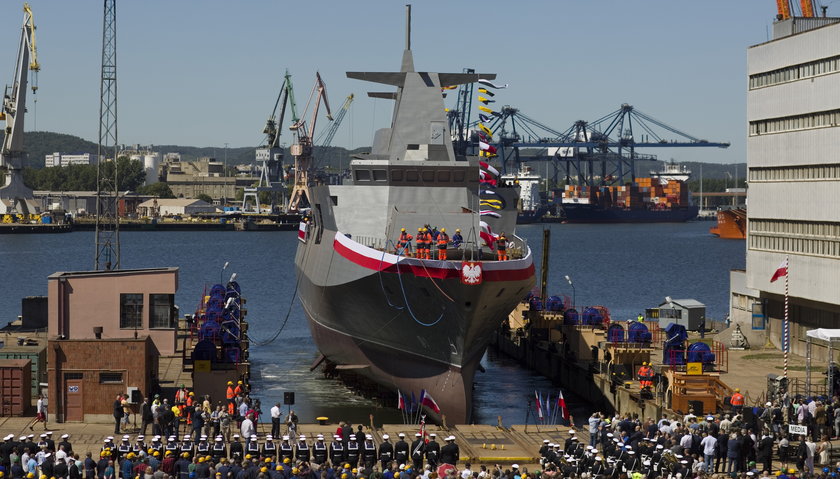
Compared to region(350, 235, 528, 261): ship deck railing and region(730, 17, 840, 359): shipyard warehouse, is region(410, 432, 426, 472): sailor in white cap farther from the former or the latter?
region(730, 17, 840, 359): shipyard warehouse

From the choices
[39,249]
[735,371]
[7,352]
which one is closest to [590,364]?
[735,371]

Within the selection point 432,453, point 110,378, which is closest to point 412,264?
point 110,378

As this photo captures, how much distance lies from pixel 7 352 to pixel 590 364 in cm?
2541

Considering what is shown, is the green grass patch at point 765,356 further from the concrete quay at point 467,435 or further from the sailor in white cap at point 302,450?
the sailor in white cap at point 302,450

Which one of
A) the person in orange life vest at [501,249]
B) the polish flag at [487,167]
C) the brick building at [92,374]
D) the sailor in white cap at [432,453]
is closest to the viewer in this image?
the sailor in white cap at [432,453]

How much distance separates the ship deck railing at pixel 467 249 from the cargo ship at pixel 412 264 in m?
0.07

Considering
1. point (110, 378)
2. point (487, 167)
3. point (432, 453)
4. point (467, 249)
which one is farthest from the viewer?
point (487, 167)

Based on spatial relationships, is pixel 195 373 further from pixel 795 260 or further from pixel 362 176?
pixel 795 260

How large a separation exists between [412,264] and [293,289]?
234ft

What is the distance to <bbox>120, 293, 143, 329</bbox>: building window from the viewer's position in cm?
4544

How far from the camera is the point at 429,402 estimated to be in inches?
1841

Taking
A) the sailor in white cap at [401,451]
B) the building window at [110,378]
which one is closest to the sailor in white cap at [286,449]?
the sailor in white cap at [401,451]

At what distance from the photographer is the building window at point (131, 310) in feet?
149

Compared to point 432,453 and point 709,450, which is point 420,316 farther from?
point 709,450
